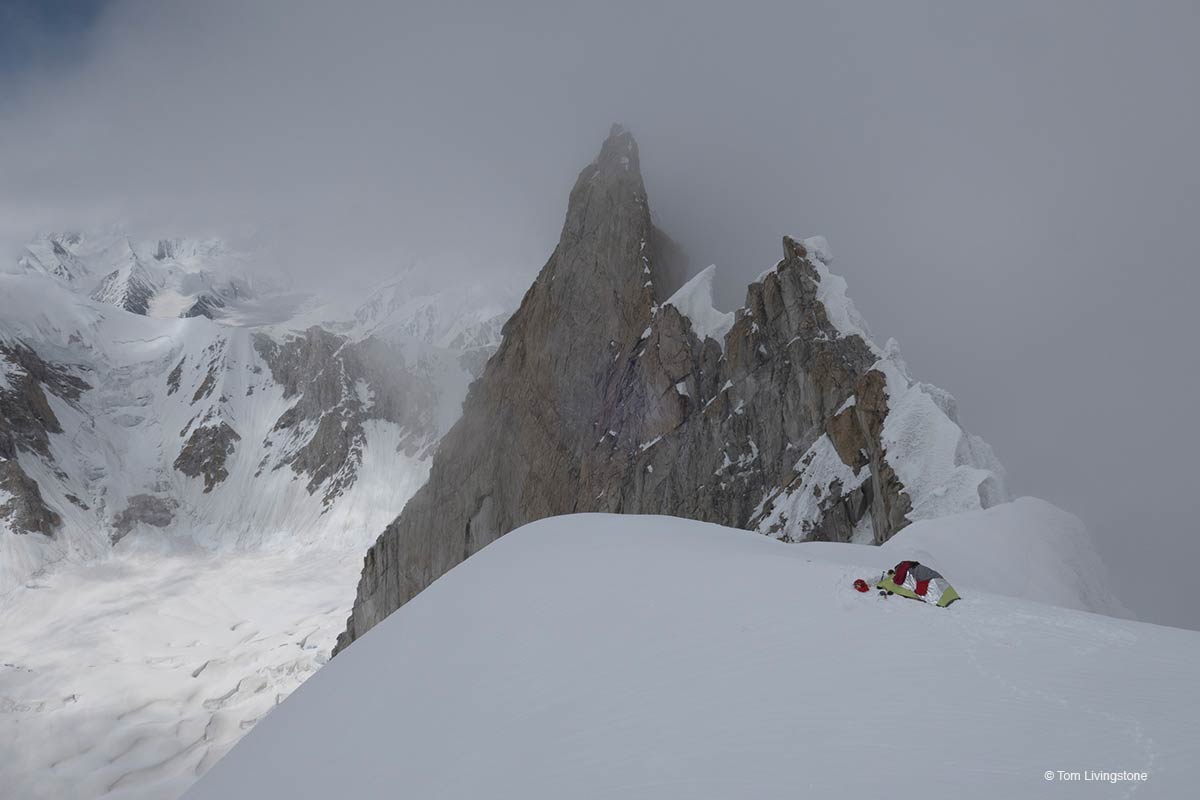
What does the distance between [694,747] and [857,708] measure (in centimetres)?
115

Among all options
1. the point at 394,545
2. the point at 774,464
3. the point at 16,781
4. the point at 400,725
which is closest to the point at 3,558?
the point at 16,781

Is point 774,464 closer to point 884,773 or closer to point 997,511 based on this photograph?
point 997,511

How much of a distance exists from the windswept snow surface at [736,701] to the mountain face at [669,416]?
15.6 meters

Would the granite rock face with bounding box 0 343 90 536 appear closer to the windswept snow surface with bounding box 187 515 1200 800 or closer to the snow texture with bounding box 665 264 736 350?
the snow texture with bounding box 665 264 736 350

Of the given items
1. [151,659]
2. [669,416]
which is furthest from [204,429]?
[669,416]

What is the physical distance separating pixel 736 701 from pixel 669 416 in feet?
→ 127

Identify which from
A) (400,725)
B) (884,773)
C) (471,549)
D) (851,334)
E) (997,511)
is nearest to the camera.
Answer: (884,773)

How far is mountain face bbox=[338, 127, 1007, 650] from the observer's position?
25000 millimetres

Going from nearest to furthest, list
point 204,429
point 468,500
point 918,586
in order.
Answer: point 918,586, point 468,500, point 204,429

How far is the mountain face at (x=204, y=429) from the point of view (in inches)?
5556

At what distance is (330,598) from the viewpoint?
369 feet

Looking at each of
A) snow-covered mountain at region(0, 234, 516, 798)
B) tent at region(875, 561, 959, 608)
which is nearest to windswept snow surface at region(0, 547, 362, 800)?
snow-covered mountain at region(0, 234, 516, 798)

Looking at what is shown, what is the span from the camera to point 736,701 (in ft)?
14.4

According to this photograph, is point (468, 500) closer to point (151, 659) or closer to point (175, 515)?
point (151, 659)
